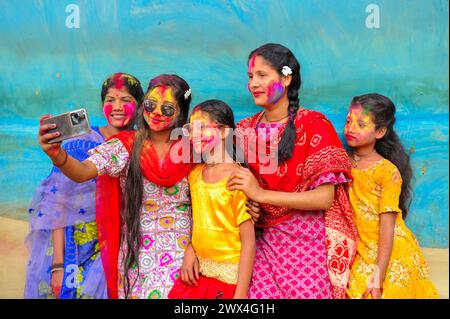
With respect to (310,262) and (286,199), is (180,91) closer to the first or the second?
(286,199)

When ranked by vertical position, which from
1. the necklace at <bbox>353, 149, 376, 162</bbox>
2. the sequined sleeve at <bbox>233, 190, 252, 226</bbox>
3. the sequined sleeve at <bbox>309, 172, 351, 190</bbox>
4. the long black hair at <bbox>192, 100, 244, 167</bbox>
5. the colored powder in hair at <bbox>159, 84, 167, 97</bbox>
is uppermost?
the colored powder in hair at <bbox>159, 84, 167, 97</bbox>

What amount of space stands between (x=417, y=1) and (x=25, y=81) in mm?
2449

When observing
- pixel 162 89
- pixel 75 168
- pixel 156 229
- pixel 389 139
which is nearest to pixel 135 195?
pixel 156 229

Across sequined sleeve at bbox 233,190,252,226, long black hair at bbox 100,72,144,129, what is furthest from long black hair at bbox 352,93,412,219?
long black hair at bbox 100,72,144,129

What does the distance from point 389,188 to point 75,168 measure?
1547 millimetres

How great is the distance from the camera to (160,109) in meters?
3.23

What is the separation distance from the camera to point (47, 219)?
137 inches

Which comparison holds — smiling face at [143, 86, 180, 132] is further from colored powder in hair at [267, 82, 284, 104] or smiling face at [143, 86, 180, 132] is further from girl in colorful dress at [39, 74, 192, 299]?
colored powder in hair at [267, 82, 284, 104]

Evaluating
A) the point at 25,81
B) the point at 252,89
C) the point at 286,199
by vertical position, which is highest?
the point at 25,81

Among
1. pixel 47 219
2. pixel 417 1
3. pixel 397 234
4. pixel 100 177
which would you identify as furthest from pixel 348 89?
pixel 47 219

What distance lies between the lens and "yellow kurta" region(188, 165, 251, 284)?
3.08 meters

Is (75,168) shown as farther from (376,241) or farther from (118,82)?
(376,241)

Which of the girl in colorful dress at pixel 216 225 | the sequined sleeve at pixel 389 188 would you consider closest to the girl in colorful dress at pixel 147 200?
the girl in colorful dress at pixel 216 225
